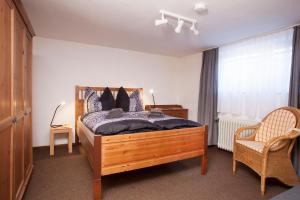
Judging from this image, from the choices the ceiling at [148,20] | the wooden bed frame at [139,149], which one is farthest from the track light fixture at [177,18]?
the wooden bed frame at [139,149]

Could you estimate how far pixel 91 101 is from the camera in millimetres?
3924

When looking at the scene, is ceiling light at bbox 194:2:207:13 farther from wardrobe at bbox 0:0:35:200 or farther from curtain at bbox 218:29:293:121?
wardrobe at bbox 0:0:35:200

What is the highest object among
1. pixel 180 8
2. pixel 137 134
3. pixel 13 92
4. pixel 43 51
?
pixel 180 8

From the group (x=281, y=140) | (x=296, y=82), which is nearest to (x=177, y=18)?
(x=296, y=82)

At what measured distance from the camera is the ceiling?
2.21m

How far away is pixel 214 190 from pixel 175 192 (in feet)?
1.71

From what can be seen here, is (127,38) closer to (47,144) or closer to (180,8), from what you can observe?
(180,8)

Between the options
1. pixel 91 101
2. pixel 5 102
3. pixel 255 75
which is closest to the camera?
pixel 5 102

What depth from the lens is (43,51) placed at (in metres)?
3.70

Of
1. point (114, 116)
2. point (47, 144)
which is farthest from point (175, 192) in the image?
point (47, 144)

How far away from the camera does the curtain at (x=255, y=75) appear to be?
2.96 m

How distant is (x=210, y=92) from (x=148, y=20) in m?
2.31

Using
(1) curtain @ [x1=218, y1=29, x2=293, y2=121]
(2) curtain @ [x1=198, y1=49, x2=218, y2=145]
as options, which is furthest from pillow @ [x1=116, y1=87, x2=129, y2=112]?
(1) curtain @ [x1=218, y1=29, x2=293, y2=121]

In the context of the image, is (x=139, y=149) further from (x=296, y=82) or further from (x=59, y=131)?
(x=296, y=82)
